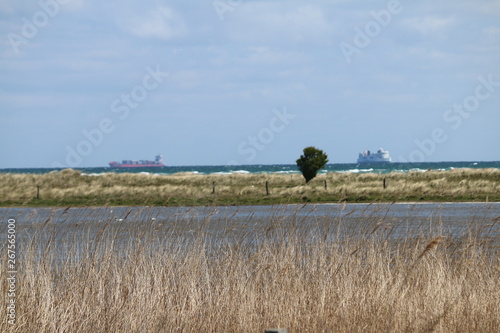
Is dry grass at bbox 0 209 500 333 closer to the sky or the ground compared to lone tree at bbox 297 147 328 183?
closer to the ground

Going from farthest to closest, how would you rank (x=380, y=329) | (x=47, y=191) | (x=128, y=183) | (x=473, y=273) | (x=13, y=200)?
(x=128, y=183)
(x=47, y=191)
(x=13, y=200)
(x=473, y=273)
(x=380, y=329)

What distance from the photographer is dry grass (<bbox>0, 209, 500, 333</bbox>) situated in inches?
353

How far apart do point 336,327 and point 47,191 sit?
4126 centimetres

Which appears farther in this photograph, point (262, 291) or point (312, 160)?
point (312, 160)

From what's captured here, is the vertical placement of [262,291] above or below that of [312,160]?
below

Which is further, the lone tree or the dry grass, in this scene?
the lone tree

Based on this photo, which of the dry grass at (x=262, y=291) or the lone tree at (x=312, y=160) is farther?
the lone tree at (x=312, y=160)

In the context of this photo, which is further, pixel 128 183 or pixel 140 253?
pixel 128 183

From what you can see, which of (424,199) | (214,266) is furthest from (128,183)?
(214,266)

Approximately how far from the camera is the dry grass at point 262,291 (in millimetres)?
8969

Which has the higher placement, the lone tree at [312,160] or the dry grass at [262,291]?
the lone tree at [312,160]

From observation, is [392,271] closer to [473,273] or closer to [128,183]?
[473,273]

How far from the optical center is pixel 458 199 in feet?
131

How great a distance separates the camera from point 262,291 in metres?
9.78
